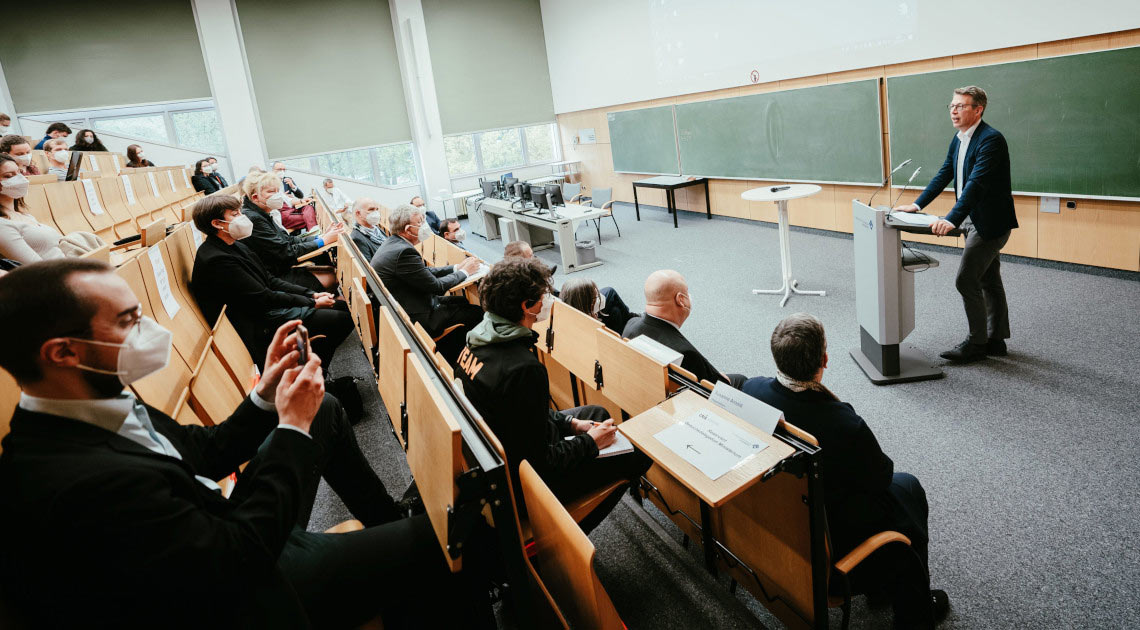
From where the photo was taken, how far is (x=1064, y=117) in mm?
4695

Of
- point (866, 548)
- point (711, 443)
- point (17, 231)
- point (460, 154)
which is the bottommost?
point (866, 548)

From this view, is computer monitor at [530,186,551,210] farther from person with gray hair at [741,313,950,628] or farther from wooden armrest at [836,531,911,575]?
wooden armrest at [836,531,911,575]

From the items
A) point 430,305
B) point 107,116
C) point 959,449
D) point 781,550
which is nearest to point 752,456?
point 781,550

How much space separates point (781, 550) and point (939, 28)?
5.68 m

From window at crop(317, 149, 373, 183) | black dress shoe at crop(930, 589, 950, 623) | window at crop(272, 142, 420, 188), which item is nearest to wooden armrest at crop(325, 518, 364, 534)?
black dress shoe at crop(930, 589, 950, 623)

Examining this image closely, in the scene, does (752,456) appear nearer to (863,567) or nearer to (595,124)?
(863,567)

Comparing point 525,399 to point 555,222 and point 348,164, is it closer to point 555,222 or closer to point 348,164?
point 555,222

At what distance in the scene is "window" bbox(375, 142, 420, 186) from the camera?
11.7 metres

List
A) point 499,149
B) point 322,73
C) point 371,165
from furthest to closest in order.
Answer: point 499,149
point 371,165
point 322,73

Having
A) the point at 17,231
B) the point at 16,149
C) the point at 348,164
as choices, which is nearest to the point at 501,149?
the point at 348,164

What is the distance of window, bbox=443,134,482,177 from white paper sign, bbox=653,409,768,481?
11.1 metres

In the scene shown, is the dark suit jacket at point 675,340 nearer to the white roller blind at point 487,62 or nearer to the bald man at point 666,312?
Result: the bald man at point 666,312

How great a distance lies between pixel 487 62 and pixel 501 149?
173 cm

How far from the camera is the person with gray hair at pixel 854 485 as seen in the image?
65.5 inches
